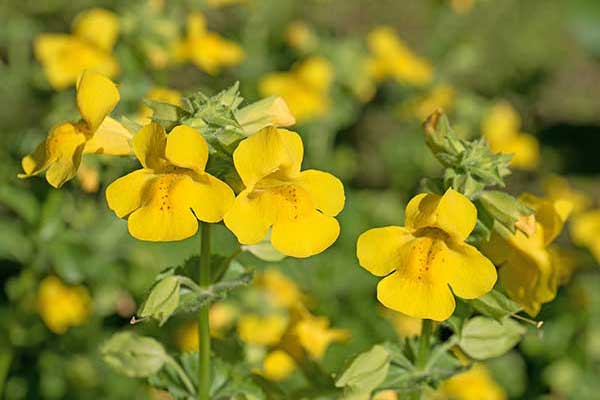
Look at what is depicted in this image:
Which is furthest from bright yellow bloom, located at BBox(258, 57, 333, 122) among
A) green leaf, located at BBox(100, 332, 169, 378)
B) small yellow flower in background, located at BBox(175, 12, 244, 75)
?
green leaf, located at BBox(100, 332, 169, 378)

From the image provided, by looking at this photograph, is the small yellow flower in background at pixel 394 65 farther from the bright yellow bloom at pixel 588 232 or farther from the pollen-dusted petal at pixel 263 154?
the pollen-dusted petal at pixel 263 154

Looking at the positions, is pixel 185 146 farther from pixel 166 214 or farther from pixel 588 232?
pixel 588 232

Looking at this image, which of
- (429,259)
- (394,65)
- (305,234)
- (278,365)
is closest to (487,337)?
(429,259)

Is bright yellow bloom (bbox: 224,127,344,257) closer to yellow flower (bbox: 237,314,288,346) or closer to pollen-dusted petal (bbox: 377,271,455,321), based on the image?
pollen-dusted petal (bbox: 377,271,455,321)

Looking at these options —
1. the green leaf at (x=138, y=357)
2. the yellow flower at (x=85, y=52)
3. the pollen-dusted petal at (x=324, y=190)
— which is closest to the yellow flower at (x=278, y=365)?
the yellow flower at (x=85, y=52)

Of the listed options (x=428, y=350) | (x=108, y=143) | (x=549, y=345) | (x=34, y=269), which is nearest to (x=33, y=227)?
(x=34, y=269)

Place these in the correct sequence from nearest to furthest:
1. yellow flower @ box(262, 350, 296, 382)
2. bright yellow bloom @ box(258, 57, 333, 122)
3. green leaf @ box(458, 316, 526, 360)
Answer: green leaf @ box(458, 316, 526, 360) < yellow flower @ box(262, 350, 296, 382) < bright yellow bloom @ box(258, 57, 333, 122)
